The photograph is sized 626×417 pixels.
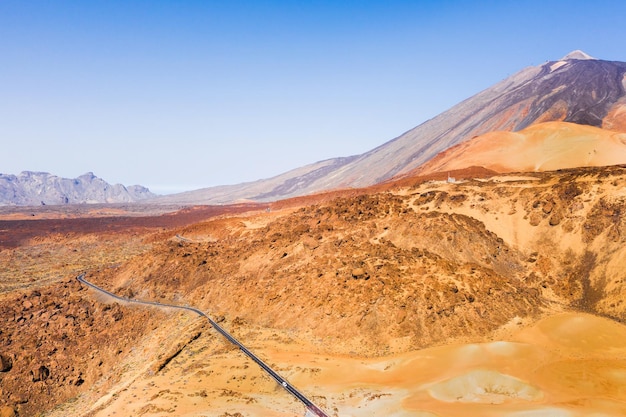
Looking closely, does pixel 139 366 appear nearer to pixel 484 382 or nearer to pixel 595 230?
pixel 484 382

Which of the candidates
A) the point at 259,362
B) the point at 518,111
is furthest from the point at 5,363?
the point at 518,111

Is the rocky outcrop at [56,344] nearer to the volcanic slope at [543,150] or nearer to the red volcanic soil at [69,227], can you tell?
the red volcanic soil at [69,227]

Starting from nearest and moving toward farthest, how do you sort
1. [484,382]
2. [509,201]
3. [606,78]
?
[484,382] → [509,201] → [606,78]

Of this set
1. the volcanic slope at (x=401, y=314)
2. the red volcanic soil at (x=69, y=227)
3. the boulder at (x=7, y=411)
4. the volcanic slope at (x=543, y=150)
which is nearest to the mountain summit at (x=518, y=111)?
the volcanic slope at (x=543, y=150)

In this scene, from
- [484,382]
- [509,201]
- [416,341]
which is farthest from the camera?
[509,201]

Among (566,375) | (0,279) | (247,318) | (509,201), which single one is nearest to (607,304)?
(566,375)

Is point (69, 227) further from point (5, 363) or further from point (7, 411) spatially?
point (7, 411)

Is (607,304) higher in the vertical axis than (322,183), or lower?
lower

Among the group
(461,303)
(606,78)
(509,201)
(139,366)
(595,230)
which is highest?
(606,78)
